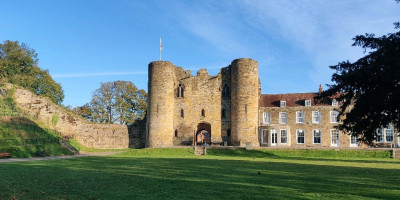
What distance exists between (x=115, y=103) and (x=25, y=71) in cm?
1310

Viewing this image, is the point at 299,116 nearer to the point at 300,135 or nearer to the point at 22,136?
the point at 300,135

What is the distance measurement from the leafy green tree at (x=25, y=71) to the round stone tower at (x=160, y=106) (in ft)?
61.1

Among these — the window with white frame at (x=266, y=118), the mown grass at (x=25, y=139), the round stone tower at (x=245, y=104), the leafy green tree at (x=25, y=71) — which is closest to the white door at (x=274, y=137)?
the window with white frame at (x=266, y=118)

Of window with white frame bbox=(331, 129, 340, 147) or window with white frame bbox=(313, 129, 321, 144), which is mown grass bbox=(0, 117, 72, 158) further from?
window with white frame bbox=(331, 129, 340, 147)

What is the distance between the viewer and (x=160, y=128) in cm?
3866

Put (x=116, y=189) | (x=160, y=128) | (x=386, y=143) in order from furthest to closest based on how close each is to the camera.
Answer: (x=160, y=128) → (x=386, y=143) → (x=116, y=189)

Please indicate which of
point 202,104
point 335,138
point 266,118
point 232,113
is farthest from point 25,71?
point 335,138

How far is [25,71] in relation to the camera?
49969 mm

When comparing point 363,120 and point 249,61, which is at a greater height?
point 249,61

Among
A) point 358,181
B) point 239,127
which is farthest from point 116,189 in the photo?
point 239,127

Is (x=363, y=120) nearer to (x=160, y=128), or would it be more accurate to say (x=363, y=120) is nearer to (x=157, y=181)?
(x=157, y=181)

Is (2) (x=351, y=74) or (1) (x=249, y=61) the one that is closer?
(2) (x=351, y=74)

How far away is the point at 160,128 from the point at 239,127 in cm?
852

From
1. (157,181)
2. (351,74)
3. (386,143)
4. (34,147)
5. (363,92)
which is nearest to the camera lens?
(157,181)
